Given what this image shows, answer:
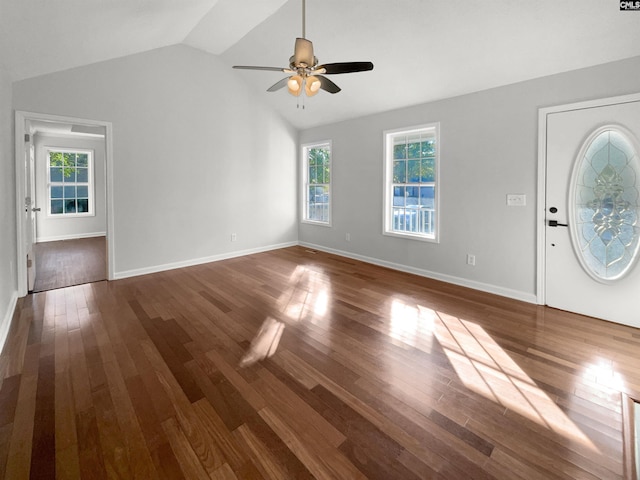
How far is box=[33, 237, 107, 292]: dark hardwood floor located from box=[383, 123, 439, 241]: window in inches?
183

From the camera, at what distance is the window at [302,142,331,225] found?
6.49m

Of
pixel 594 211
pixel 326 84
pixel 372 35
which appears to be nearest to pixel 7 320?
pixel 326 84

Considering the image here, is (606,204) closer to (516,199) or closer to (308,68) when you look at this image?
(516,199)

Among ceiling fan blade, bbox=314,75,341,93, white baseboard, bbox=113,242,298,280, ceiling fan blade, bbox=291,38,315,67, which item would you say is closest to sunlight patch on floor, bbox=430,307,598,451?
ceiling fan blade, bbox=314,75,341,93

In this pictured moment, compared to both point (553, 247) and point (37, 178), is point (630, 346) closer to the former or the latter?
point (553, 247)

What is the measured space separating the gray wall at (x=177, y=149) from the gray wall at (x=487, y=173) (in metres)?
2.26

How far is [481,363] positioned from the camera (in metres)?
2.47

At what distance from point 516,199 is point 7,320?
557cm

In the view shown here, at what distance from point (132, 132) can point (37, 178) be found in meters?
4.73

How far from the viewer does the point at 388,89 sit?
4629 mm

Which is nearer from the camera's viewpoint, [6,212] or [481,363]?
[481,363]

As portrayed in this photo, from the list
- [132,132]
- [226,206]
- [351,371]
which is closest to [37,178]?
[132,132]

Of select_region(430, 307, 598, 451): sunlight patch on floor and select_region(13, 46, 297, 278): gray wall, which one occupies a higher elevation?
select_region(13, 46, 297, 278): gray wall

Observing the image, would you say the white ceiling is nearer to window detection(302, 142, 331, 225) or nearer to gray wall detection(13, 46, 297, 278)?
gray wall detection(13, 46, 297, 278)
